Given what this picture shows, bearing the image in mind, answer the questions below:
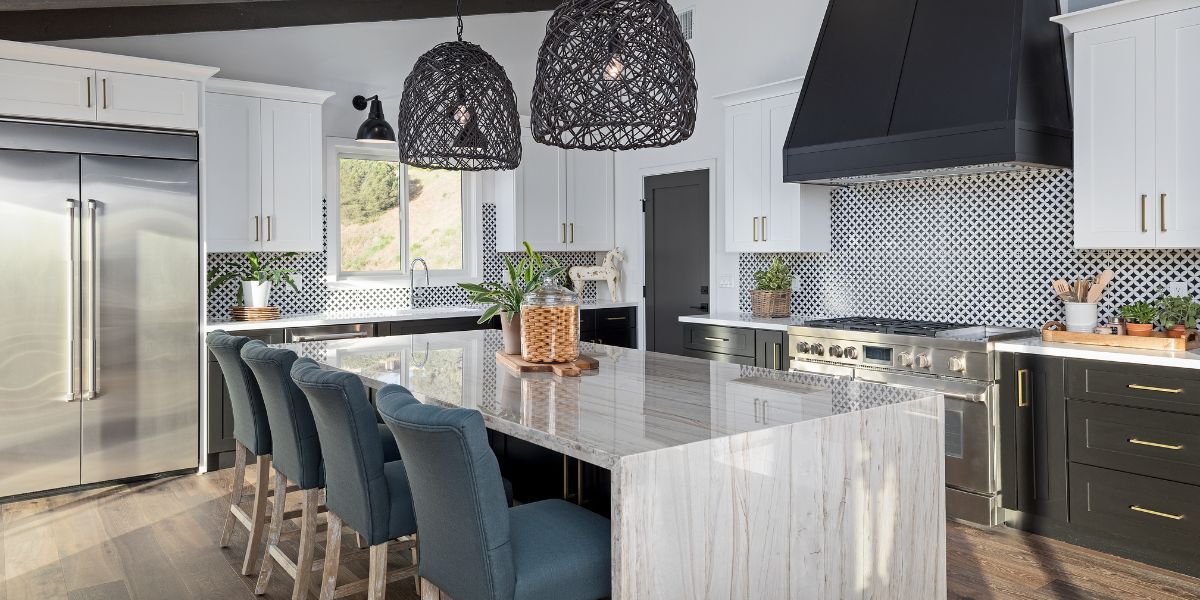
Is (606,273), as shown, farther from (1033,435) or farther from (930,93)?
(1033,435)

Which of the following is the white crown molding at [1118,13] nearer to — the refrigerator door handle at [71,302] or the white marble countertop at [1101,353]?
the white marble countertop at [1101,353]

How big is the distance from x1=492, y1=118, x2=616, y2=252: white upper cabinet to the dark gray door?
0.45 metres

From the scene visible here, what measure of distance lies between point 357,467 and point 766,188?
12.4 ft

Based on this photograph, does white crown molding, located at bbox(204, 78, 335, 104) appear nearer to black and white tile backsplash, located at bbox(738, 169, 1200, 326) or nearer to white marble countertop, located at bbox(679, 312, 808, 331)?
white marble countertop, located at bbox(679, 312, 808, 331)

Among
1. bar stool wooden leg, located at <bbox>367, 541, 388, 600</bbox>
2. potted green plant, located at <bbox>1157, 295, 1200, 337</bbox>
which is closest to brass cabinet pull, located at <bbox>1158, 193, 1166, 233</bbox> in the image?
potted green plant, located at <bbox>1157, 295, 1200, 337</bbox>

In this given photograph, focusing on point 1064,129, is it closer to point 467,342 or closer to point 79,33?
point 467,342

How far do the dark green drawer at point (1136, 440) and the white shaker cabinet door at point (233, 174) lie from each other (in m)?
4.79

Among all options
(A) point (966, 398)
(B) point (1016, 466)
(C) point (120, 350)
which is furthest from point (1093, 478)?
(C) point (120, 350)

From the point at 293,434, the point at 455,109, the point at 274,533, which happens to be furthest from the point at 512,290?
the point at 274,533

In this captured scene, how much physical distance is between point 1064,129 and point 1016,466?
5.43 ft

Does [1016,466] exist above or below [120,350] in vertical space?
below

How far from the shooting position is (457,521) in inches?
76.9

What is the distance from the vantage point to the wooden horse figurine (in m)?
7.21

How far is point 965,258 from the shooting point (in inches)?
194
